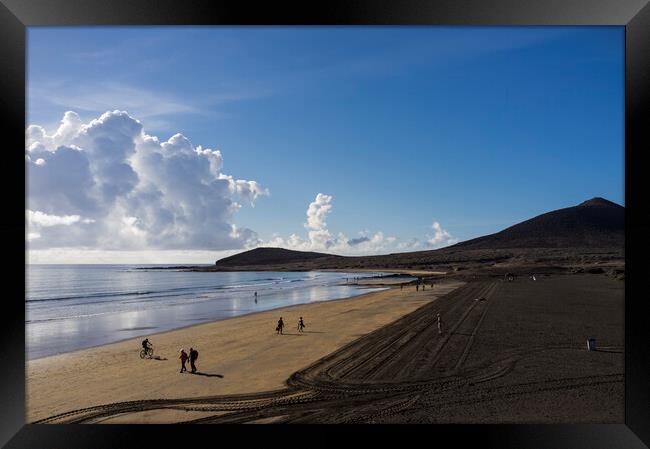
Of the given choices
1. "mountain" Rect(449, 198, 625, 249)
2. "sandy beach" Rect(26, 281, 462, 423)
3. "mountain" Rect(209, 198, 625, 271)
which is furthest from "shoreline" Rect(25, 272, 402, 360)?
"mountain" Rect(449, 198, 625, 249)

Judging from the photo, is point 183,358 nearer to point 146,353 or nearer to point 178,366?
point 178,366

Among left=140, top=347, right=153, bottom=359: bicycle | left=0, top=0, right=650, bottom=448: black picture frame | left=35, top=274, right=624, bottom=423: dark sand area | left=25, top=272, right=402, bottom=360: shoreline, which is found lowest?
left=25, top=272, right=402, bottom=360: shoreline

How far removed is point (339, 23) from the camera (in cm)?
638

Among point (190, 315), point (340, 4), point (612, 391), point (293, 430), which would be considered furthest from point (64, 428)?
point (190, 315)

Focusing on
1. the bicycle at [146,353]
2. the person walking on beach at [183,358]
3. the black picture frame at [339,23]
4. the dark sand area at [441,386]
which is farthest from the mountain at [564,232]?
the black picture frame at [339,23]

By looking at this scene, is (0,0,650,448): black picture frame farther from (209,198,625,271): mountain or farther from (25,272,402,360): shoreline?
(209,198,625,271): mountain

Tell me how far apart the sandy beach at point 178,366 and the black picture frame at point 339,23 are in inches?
136

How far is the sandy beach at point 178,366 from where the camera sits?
1088 cm

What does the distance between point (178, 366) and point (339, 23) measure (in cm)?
1167

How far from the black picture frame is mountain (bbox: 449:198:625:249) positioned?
131 metres

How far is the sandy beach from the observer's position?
10.9 metres

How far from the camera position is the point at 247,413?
9.12 metres

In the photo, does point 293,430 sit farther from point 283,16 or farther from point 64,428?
point 283,16

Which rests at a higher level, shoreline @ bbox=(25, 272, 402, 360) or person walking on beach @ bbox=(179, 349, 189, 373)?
person walking on beach @ bbox=(179, 349, 189, 373)
